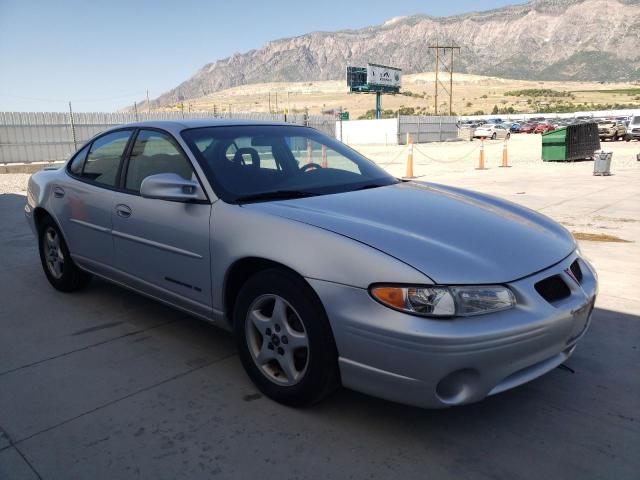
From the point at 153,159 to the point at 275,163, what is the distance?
840mm

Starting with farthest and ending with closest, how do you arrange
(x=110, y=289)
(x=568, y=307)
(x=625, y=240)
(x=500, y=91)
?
1. (x=500, y=91)
2. (x=625, y=240)
3. (x=110, y=289)
4. (x=568, y=307)

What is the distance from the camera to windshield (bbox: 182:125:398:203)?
3213 millimetres

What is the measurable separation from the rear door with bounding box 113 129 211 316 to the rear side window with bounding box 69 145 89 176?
0.80 metres

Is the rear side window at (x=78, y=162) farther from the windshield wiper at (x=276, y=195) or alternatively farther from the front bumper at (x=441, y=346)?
the front bumper at (x=441, y=346)

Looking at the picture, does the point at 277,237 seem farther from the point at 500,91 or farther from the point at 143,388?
the point at 500,91

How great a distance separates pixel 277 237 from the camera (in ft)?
8.83

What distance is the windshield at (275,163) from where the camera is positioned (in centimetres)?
321

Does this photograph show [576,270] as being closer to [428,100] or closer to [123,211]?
[123,211]

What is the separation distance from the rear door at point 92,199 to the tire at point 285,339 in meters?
1.54

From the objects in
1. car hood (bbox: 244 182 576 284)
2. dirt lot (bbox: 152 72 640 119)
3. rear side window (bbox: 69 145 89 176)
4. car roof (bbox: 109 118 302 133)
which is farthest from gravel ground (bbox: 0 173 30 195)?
dirt lot (bbox: 152 72 640 119)

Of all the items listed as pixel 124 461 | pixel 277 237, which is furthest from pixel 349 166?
pixel 124 461

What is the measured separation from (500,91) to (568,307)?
152933mm

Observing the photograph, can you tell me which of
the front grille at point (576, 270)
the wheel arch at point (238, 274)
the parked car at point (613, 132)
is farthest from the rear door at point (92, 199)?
the parked car at point (613, 132)

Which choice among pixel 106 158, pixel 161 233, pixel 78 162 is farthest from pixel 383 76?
pixel 161 233
